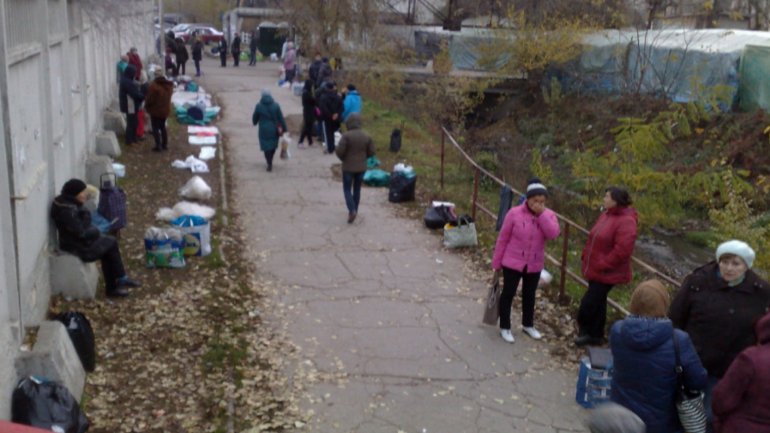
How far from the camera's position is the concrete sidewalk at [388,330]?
6395 mm

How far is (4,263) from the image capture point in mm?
5914

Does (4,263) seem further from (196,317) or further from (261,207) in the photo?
(261,207)

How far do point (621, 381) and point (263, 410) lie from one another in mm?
2747

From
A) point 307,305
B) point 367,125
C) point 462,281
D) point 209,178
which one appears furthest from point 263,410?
point 367,125

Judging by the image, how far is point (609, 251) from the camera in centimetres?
719

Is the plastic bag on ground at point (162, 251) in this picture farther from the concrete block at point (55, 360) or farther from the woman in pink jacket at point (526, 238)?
the woman in pink jacket at point (526, 238)

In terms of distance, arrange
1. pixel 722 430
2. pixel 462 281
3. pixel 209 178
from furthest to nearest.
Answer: pixel 209 178
pixel 462 281
pixel 722 430

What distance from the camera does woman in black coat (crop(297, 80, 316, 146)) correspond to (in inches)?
683

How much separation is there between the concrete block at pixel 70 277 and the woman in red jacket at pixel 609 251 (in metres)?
4.82

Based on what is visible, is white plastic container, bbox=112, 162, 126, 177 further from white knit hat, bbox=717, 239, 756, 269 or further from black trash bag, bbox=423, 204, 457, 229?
white knit hat, bbox=717, 239, 756, 269

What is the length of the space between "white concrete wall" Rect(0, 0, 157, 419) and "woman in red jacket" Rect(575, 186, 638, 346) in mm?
4783

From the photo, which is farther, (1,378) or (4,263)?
(4,263)

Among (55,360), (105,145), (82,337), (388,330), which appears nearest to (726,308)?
(388,330)

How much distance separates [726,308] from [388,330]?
3565mm
